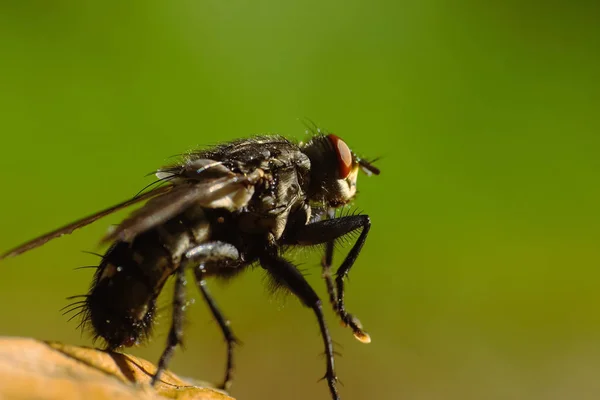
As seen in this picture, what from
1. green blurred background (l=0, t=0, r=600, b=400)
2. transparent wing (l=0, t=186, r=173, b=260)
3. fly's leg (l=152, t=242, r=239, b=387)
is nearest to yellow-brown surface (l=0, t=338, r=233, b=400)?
fly's leg (l=152, t=242, r=239, b=387)

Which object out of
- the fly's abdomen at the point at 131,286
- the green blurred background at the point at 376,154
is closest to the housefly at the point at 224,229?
the fly's abdomen at the point at 131,286

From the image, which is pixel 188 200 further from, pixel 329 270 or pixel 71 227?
pixel 329 270

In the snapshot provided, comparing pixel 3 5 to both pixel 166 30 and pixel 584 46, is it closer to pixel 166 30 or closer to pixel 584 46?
pixel 166 30

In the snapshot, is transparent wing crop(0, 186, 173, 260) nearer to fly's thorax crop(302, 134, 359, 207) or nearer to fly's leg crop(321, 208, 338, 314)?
fly's thorax crop(302, 134, 359, 207)

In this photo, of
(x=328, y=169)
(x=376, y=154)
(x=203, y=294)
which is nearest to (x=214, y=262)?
(x=203, y=294)

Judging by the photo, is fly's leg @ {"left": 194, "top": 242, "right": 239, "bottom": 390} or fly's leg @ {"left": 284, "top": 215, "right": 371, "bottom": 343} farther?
fly's leg @ {"left": 284, "top": 215, "right": 371, "bottom": 343}

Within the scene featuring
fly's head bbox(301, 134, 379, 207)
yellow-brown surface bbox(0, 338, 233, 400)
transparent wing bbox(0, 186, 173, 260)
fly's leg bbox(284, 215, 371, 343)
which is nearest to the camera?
yellow-brown surface bbox(0, 338, 233, 400)

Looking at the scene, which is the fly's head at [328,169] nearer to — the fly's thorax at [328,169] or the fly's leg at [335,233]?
the fly's thorax at [328,169]

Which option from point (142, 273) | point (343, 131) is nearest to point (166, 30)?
point (343, 131)
